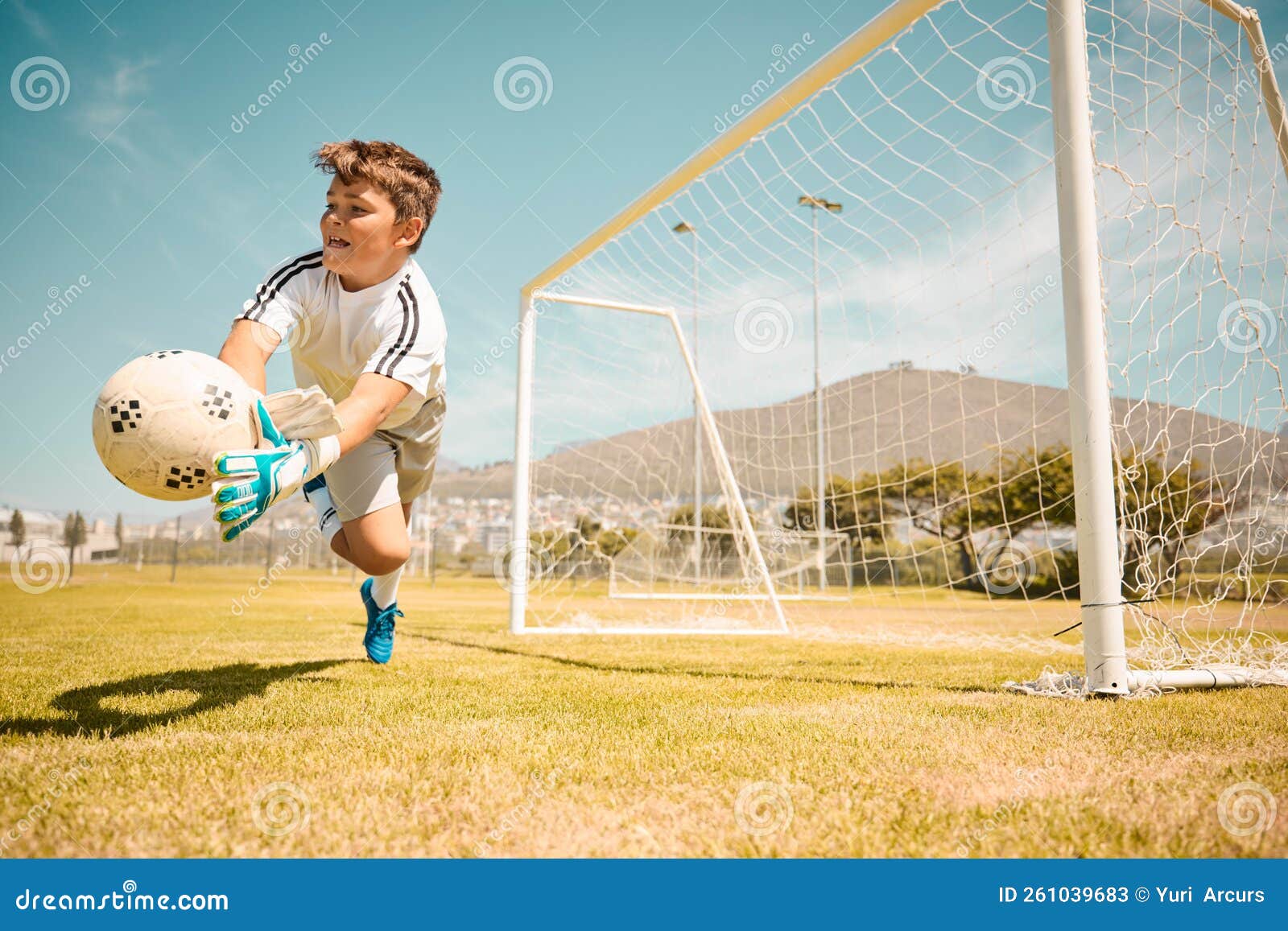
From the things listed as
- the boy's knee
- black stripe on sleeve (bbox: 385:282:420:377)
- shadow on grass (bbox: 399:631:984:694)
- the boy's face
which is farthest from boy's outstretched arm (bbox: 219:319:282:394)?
shadow on grass (bbox: 399:631:984:694)

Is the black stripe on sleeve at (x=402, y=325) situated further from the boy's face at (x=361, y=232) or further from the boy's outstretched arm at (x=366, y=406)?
the boy's face at (x=361, y=232)

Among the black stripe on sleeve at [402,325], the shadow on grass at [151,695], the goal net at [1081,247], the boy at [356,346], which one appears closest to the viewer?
the boy at [356,346]

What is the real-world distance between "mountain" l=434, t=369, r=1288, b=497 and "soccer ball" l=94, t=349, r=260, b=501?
458 cm

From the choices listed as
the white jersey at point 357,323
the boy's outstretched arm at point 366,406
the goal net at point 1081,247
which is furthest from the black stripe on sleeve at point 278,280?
the goal net at point 1081,247

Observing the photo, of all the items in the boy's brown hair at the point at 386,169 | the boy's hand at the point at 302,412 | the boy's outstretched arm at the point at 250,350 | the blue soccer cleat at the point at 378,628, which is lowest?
the blue soccer cleat at the point at 378,628

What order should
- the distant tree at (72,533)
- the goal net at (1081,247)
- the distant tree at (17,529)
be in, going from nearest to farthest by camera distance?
the goal net at (1081,247) → the distant tree at (17,529) → the distant tree at (72,533)

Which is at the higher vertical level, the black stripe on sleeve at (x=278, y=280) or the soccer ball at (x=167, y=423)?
the black stripe on sleeve at (x=278, y=280)

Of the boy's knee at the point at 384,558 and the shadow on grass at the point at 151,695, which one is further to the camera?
the boy's knee at the point at 384,558

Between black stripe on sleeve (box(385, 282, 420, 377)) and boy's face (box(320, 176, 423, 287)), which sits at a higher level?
boy's face (box(320, 176, 423, 287))

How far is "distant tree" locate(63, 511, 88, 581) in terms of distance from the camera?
24328 millimetres

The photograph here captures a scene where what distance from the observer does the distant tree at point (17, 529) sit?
23.0 metres

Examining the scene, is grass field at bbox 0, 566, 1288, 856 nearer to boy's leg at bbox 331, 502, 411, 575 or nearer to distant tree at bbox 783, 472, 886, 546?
boy's leg at bbox 331, 502, 411, 575

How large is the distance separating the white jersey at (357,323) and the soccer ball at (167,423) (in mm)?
644

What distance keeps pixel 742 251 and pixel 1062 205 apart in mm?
4203
